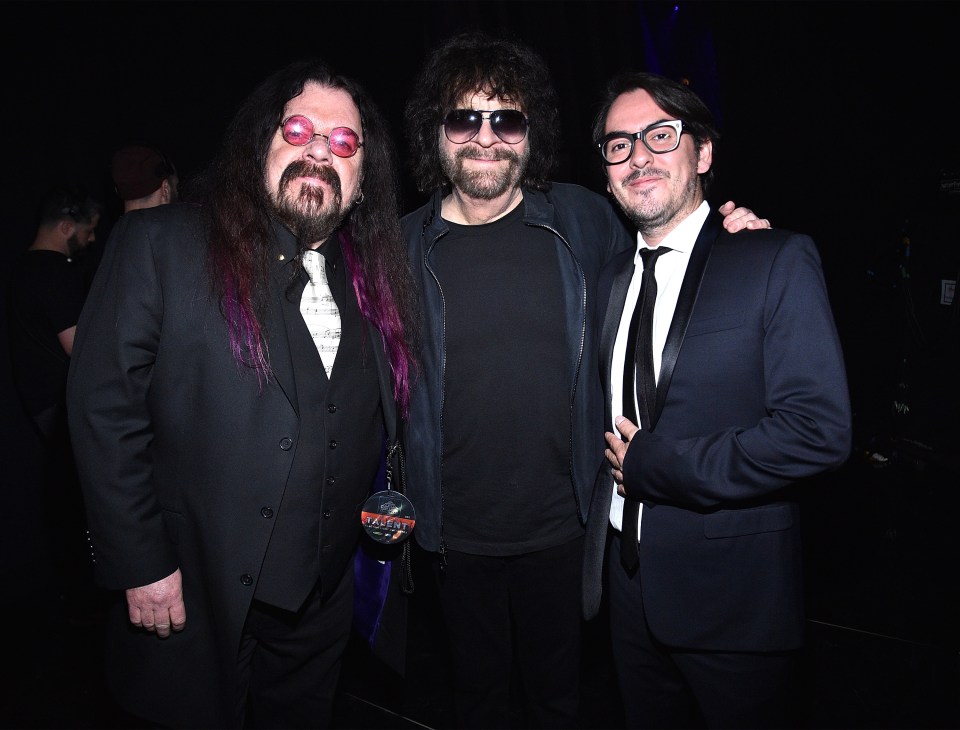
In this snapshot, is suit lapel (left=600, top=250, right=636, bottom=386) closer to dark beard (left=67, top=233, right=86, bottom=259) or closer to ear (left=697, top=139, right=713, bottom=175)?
ear (left=697, top=139, right=713, bottom=175)

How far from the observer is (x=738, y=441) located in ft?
5.32

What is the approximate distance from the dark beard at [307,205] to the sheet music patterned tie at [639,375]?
3.26 ft

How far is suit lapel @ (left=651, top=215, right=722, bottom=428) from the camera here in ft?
5.73

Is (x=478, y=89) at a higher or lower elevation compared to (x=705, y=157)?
higher

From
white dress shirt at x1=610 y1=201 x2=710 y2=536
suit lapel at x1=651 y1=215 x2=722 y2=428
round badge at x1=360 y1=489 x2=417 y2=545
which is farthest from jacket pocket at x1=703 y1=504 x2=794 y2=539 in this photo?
round badge at x1=360 y1=489 x2=417 y2=545

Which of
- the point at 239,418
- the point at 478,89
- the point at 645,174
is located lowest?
the point at 239,418

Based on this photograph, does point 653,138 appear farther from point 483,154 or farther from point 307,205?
point 307,205

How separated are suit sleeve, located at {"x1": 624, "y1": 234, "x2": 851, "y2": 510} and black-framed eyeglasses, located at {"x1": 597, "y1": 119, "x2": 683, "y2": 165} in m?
0.56

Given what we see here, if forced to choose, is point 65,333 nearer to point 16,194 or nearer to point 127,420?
point 16,194

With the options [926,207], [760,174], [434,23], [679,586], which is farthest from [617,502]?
[926,207]

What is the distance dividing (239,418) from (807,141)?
5288 millimetres

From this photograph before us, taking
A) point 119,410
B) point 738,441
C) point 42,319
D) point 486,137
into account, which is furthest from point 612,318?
point 42,319

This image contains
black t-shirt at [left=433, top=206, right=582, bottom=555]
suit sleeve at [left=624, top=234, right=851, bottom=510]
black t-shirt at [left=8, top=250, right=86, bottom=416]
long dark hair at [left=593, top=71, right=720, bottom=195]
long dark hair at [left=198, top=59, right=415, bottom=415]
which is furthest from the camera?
black t-shirt at [left=8, top=250, right=86, bottom=416]

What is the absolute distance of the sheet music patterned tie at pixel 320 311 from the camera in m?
1.93
